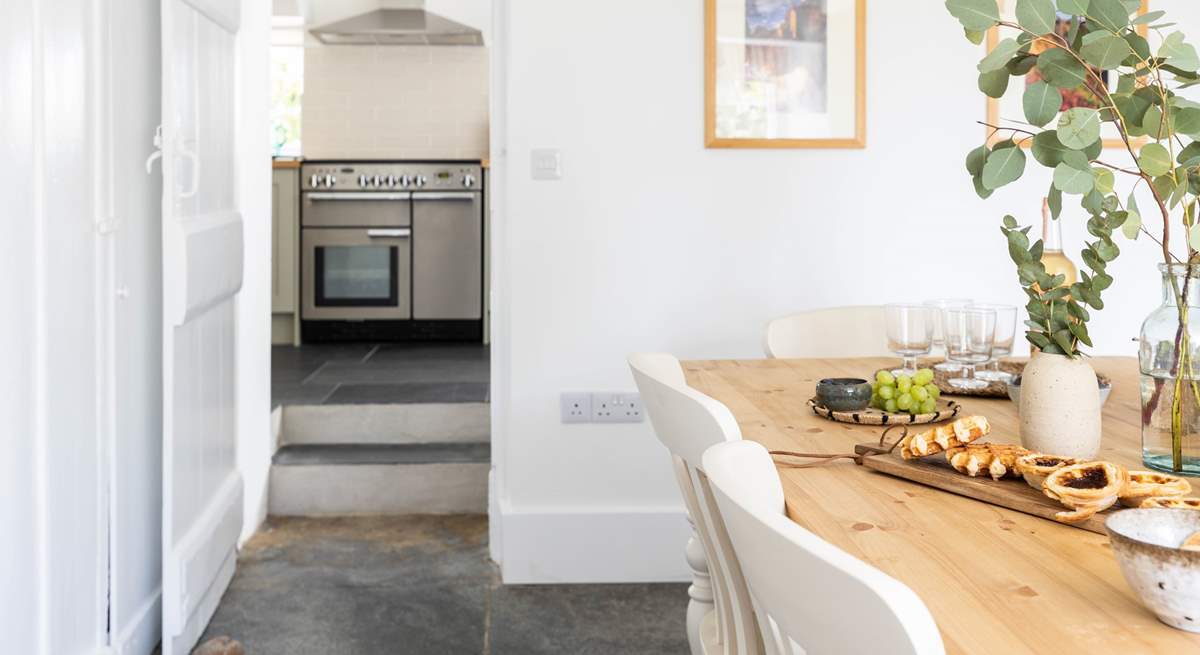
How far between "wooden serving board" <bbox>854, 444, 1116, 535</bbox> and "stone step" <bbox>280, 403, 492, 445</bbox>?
3.07 metres

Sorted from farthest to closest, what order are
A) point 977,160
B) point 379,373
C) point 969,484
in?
point 379,373 → point 977,160 → point 969,484

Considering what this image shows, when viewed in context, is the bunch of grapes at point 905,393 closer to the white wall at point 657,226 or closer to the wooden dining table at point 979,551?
the wooden dining table at point 979,551

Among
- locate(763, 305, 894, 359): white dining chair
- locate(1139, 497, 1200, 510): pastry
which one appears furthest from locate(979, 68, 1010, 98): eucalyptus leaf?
locate(763, 305, 894, 359): white dining chair

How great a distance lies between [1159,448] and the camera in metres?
1.33

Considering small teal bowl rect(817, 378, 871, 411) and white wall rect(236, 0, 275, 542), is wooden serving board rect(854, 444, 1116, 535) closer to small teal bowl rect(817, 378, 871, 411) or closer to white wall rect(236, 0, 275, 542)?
small teal bowl rect(817, 378, 871, 411)

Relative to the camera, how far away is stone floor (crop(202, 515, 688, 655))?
288cm

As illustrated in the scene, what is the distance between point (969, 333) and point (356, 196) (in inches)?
202

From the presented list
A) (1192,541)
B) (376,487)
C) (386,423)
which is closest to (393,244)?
(386,423)

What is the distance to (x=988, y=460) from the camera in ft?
4.20

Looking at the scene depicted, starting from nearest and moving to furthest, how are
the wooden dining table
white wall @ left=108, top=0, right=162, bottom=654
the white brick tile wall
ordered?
the wooden dining table → white wall @ left=108, top=0, right=162, bottom=654 → the white brick tile wall

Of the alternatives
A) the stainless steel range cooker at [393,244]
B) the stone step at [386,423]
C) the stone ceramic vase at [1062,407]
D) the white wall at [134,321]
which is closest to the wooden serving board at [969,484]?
the stone ceramic vase at [1062,407]

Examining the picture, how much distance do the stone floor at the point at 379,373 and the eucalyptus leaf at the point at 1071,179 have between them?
11.3 feet

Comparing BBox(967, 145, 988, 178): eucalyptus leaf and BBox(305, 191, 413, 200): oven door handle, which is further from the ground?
BBox(305, 191, 413, 200): oven door handle

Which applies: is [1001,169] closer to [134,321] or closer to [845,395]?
[845,395]
